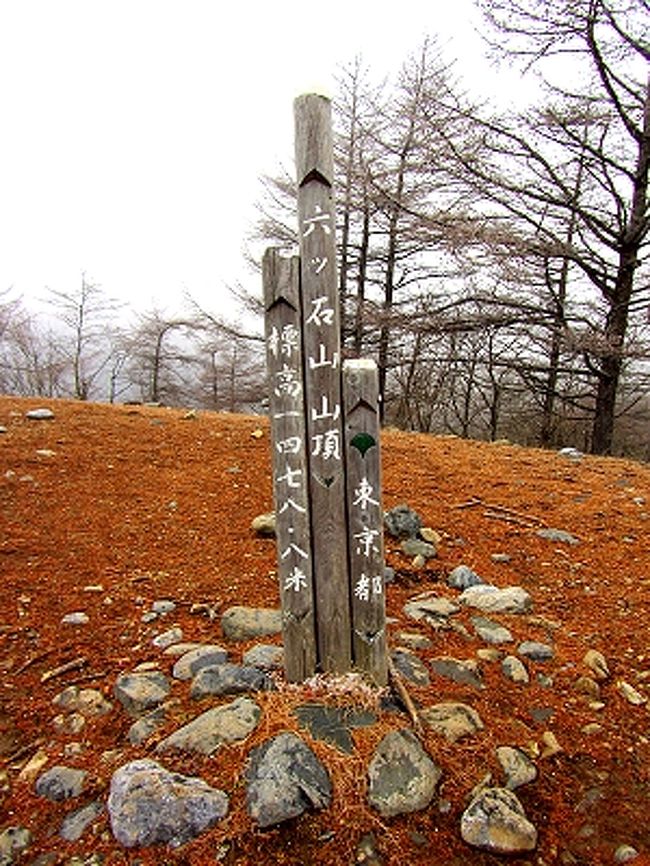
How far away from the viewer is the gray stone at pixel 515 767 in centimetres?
197

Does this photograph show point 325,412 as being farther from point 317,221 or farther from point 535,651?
point 535,651

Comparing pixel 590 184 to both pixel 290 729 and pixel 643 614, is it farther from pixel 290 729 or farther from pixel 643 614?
pixel 290 729

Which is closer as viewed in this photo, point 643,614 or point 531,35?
point 643,614

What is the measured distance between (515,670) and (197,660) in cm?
147

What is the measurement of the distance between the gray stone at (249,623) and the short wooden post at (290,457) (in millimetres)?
481

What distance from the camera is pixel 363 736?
2061 millimetres

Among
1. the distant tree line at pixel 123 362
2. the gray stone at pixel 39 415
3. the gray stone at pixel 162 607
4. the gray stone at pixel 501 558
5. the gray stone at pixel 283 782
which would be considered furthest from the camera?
the distant tree line at pixel 123 362

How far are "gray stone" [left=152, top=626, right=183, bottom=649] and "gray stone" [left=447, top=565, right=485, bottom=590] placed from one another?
1651mm

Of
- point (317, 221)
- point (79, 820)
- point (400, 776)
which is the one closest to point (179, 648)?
point (79, 820)

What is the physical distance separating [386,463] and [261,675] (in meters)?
3.54

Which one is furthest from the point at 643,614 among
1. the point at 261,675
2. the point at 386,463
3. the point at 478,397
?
the point at 478,397

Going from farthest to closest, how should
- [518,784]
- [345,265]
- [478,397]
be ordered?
[478,397], [345,265], [518,784]

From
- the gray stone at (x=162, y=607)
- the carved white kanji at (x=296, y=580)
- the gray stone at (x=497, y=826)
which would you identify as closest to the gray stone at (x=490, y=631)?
the gray stone at (x=497, y=826)

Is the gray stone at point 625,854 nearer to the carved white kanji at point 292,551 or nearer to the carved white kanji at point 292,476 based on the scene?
the carved white kanji at point 292,551
